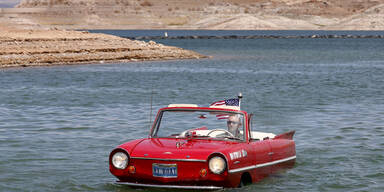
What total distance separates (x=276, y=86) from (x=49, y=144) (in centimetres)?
2308

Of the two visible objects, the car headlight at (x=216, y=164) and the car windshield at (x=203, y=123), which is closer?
the car headlight at (x=216, y=164)

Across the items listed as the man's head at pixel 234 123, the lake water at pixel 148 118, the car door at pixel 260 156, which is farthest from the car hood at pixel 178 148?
the lake water at pixel 148 118

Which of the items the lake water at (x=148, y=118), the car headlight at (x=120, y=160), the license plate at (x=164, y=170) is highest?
the car headlight at (x=120, y=160)

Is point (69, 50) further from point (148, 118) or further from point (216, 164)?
point (216, 164)

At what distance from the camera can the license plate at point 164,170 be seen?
40.0 feet

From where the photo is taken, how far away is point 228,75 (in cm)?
4972

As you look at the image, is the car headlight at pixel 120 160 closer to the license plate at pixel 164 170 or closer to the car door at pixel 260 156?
the license plate at pixel 164 170

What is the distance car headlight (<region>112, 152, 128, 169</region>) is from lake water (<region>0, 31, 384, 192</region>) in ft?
2.76

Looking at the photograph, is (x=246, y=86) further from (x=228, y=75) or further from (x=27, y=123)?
(x=27, y=123)

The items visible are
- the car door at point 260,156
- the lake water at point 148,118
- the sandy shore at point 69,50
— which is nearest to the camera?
the car door at point 260,156

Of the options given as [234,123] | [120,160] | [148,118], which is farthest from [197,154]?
[148,118]

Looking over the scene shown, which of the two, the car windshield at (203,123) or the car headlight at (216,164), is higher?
the car windshield at (203,123)

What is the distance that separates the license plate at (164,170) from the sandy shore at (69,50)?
41915mm

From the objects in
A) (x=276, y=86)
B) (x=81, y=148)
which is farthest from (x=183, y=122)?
(x=276, y=86)
